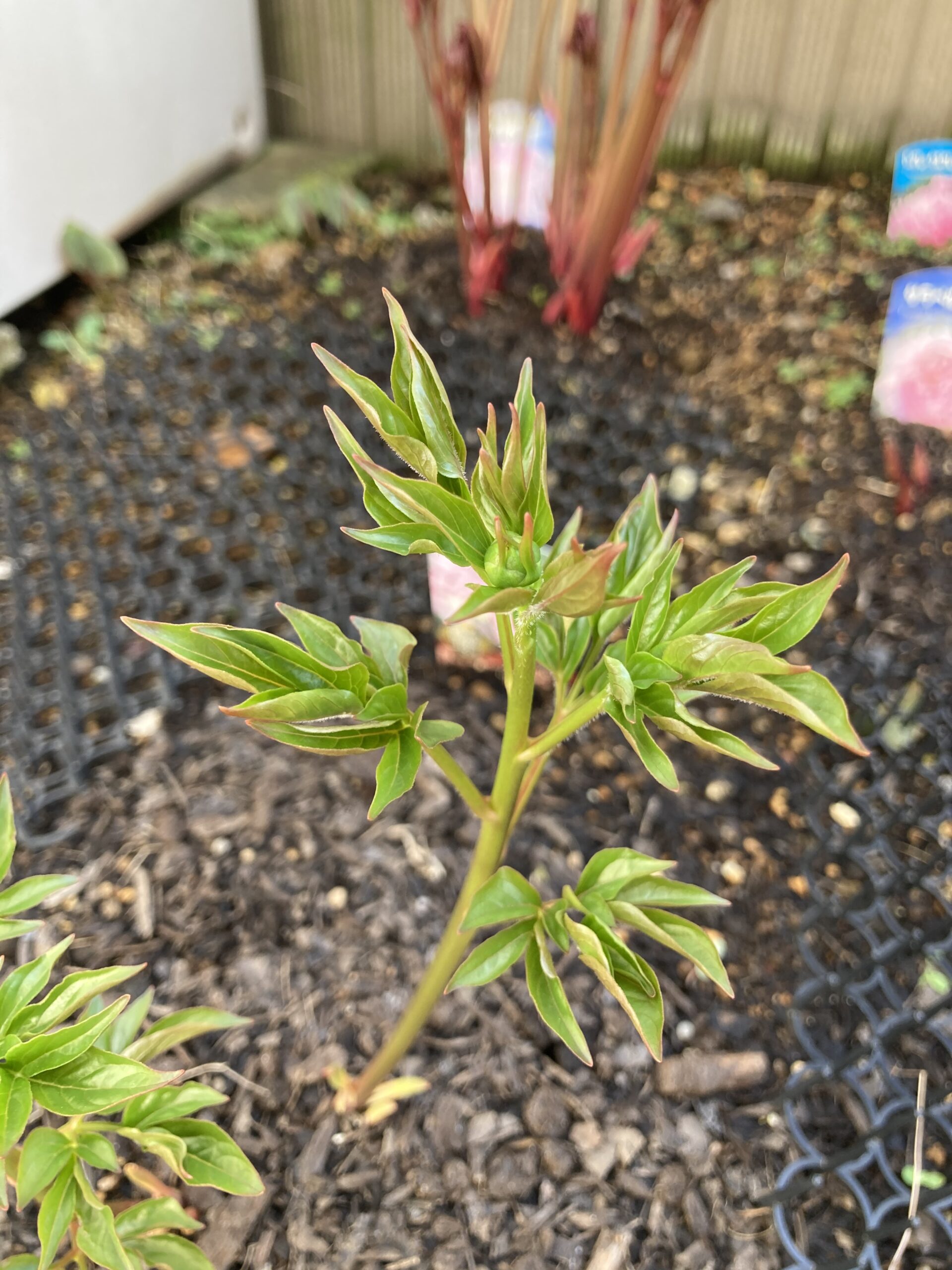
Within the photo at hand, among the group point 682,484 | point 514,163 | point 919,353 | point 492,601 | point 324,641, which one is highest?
point 492,601

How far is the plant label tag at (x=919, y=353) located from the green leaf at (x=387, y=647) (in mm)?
1177

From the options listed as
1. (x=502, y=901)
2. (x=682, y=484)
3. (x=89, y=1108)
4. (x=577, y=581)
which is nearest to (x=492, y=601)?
(x=577, y=581)

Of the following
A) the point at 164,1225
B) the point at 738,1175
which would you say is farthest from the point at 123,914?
the point at 738,1175

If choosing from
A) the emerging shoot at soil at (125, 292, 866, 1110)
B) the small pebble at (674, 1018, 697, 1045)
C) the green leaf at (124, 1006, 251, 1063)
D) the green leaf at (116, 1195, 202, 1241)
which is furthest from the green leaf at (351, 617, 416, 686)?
the small pebble at (674, 1018, 697, 1045)

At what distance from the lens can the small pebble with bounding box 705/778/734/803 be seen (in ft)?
4.15

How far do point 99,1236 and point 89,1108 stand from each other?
0.14m

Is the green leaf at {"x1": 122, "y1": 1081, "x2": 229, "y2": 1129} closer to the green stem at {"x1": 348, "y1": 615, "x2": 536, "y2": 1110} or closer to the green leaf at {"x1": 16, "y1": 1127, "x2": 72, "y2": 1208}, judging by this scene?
the green leaf at {"x1": 16, "y1": 1127, "x2": 72, "y2": 1208}

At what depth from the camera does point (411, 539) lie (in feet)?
1.98

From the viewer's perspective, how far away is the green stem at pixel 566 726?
61cm

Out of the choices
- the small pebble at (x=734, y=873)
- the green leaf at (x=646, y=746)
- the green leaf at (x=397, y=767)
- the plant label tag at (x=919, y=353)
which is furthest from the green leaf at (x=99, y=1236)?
the plant label tag at (x=919, y=353)

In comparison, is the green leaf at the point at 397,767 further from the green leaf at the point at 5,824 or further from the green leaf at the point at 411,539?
the green leaf at the point at 5,824

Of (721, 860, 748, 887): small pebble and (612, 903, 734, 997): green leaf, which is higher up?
(612, 903, 734, 997): green leaf

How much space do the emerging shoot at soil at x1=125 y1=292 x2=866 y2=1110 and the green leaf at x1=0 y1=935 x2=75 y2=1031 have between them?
24 cm

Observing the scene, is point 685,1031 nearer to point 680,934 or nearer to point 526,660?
point 680,934
